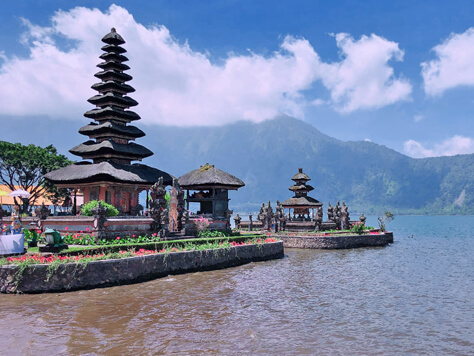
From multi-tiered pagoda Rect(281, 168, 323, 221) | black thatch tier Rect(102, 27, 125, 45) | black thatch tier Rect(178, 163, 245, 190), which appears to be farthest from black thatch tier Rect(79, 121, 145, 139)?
multi-tiered pagoda Rect(281, 168, 323, 221)

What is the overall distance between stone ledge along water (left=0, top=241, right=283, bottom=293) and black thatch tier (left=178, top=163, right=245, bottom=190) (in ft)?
36.0

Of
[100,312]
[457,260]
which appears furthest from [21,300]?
[457,260]

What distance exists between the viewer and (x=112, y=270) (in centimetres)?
2081

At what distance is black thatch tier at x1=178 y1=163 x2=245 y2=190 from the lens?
3972 cm

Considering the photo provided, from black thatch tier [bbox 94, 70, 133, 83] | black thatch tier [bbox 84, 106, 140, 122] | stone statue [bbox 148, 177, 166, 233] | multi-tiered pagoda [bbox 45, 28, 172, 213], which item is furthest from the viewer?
black thatch tier [bbox 94, 70, 133, 83]

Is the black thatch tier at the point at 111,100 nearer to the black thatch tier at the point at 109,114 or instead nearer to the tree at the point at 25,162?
the black thatch tier at the point at 109,114

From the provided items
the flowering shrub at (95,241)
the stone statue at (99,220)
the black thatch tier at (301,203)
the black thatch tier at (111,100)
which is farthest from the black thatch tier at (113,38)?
the black thatch tier at (301,203)

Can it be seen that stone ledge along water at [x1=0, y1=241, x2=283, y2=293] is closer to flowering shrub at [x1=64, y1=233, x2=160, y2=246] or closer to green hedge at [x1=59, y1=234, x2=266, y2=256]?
green hedge at [x1=59, y1=234, x2=266, y2=256]

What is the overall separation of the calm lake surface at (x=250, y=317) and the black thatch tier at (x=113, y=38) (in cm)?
3212

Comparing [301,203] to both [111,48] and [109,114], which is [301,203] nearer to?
[109,114]

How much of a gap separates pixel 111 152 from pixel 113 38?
47.3ft

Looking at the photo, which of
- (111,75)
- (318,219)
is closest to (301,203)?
(318,219)

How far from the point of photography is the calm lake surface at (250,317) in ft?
40.6

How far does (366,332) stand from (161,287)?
1132cm
